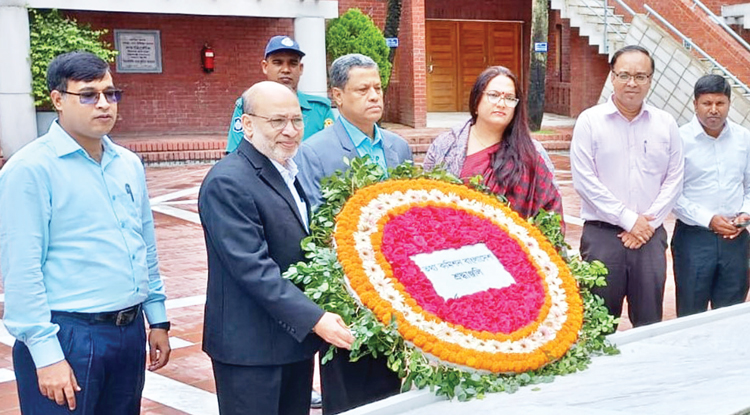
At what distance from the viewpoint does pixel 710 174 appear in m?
4.23

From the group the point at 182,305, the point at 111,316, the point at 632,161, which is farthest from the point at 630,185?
the point at 182,305

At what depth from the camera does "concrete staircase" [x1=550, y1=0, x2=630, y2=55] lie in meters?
17.2

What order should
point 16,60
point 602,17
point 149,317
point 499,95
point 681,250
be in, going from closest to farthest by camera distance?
point 149,317 → point 499,95 → point 681,250 → point 16,60 → point 602,17

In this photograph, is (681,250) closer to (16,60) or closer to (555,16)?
(16,60)

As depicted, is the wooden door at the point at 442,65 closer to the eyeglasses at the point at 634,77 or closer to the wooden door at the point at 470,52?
the wooden door at the point at 470,52

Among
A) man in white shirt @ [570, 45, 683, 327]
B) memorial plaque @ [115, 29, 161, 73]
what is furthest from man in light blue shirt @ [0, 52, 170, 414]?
Result: memorial plaque @ [115, 29, 161, 73]

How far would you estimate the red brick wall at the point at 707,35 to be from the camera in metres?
15.9

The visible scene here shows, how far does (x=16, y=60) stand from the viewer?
13.1 metres

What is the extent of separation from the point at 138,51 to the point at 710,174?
1387 cm

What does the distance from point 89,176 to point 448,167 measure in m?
1.44

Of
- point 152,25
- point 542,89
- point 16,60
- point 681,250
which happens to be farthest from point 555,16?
point 681,250

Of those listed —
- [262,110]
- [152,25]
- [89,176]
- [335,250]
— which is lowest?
[335,250]

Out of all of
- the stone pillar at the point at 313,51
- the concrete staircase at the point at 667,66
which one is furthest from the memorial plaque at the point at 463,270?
the stone pillar at the point at 313,51

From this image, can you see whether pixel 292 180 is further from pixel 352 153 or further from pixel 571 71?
pixel 571 71
